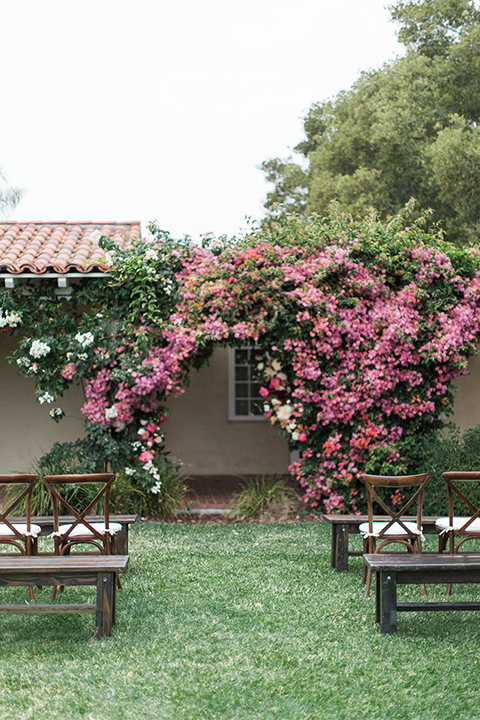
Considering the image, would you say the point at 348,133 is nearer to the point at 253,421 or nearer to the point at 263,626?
the point at 253,421

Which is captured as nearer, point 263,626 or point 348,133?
point 263,626

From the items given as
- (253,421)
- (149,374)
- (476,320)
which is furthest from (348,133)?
(149,374)

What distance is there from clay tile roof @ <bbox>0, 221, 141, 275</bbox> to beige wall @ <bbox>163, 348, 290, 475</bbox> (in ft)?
9.48

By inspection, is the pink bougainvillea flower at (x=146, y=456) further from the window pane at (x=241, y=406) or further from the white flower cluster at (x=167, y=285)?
the window pane at (x=241, y=406)

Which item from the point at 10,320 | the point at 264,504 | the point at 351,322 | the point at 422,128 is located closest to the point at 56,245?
the point at 10,320

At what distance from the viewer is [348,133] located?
18109 millimetres

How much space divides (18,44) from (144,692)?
79.4ft

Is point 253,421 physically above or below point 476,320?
below

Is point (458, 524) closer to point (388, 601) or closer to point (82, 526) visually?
point (388, 601)

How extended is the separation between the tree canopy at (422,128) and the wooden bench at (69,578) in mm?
13944

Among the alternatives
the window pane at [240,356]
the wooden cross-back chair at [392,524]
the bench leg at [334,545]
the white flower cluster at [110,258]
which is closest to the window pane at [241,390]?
the window pane at [240,356]

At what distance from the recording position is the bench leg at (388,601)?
3.80 m

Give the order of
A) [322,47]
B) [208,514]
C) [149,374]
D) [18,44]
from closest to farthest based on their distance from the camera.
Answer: [149,374], [208,514], [18,44], [322,47]

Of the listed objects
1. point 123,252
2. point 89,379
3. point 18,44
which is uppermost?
point 18,44
